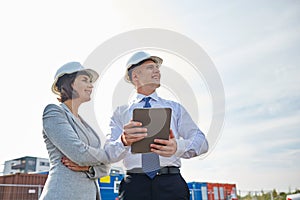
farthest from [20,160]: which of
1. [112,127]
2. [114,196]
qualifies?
[112,127]

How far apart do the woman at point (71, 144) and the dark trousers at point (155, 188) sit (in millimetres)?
243

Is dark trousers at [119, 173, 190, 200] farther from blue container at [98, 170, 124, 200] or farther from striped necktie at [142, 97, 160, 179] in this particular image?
blue container at [98, 170, 124, 200]

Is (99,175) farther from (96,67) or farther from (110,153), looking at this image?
(96,67)

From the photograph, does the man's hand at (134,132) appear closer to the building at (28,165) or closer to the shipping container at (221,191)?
the shipping container at (221,191)

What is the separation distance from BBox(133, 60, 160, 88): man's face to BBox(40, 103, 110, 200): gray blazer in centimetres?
68

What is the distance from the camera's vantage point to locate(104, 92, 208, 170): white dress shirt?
205cm

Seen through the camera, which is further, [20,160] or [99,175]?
[20,160]

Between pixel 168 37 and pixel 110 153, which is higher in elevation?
pixel 168 37

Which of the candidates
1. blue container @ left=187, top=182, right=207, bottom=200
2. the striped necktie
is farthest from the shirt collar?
blue container @ left=187, top=182, right=207, bottom=200

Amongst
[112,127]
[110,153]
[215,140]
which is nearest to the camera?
[110,153]

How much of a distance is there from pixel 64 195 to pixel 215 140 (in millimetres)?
1185

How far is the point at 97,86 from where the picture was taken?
2.43 m

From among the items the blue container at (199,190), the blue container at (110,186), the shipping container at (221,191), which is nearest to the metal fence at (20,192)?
the blue container at (110,186)

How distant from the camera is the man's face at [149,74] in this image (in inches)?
96.4
